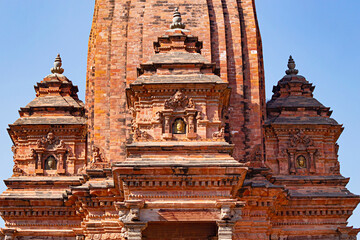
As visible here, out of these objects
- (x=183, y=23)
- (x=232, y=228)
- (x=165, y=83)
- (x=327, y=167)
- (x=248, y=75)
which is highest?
(x=183, y=23)

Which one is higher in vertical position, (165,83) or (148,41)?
(148,41)

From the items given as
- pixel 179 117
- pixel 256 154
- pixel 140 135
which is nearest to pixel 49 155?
pixel 140 135

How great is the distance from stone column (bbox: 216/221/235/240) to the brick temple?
0.12 feet

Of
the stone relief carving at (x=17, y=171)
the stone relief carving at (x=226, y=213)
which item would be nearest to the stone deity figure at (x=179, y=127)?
the stone relief carving at (x=226, y=213)

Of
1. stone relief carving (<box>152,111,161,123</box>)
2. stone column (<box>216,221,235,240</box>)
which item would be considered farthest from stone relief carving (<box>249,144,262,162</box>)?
stone column (<box>216,221,235,240</box>)

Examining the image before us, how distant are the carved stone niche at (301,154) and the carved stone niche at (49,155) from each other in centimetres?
1087

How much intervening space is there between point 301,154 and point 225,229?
374 inches

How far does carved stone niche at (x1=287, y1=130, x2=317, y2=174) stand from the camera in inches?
1293

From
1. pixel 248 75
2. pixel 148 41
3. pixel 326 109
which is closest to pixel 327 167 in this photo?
pixel 326 109

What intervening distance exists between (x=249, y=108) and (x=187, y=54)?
4.87 metres

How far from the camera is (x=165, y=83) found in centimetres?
2770

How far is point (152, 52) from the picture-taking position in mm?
32875

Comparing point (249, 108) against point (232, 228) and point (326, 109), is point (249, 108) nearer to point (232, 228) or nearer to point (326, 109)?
→ point (326, 109)

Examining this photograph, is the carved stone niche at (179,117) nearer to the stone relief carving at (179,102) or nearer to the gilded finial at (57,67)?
the stone relief carving at (179,102)
